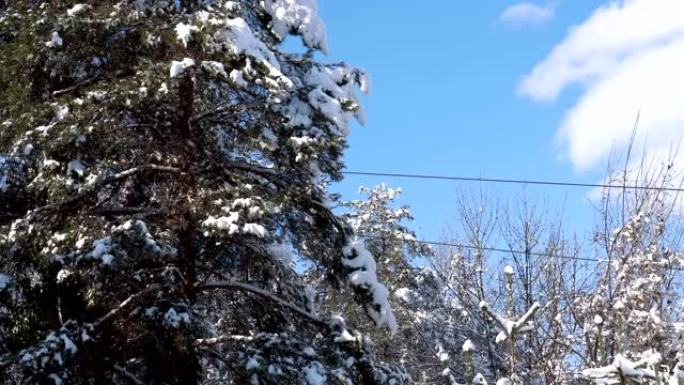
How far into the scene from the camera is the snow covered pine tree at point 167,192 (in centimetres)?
763

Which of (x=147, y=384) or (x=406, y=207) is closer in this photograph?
(x=147, y=384)

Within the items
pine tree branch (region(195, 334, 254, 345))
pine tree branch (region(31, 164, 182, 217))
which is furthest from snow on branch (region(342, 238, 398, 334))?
pine tree branch (region(31, 164, 182, 217))

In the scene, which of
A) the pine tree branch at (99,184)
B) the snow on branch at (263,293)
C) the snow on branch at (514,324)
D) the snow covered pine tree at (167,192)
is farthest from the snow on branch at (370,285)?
the snow on branch at (514,324)

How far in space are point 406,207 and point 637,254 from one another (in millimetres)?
12474

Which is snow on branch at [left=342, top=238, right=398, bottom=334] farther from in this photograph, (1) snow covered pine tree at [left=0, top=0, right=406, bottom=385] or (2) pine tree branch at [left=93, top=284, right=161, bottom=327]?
(2) pine tree branch at [left=93, top=284, right=161, bottom=327]

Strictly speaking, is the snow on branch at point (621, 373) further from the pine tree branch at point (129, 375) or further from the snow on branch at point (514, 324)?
the pine tree branch at point (129, 375)

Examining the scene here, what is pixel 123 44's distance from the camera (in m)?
8.79

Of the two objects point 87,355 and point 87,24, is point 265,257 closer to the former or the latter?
point 87,355

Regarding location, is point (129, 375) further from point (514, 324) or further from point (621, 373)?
point (621, 373)

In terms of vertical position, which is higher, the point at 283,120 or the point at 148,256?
the point at 283,120

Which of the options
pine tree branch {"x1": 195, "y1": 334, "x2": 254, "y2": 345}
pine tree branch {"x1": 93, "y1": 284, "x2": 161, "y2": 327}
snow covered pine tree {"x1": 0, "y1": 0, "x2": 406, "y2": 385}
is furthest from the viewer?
pine tree branch {"x1": 195, "y1": 334, "x2": 254, "y2": 345}

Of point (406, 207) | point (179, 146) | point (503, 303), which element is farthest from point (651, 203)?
point (406, 207)

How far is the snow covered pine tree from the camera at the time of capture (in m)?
7.63

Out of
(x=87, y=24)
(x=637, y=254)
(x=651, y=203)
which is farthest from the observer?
(x=651, y=203)
